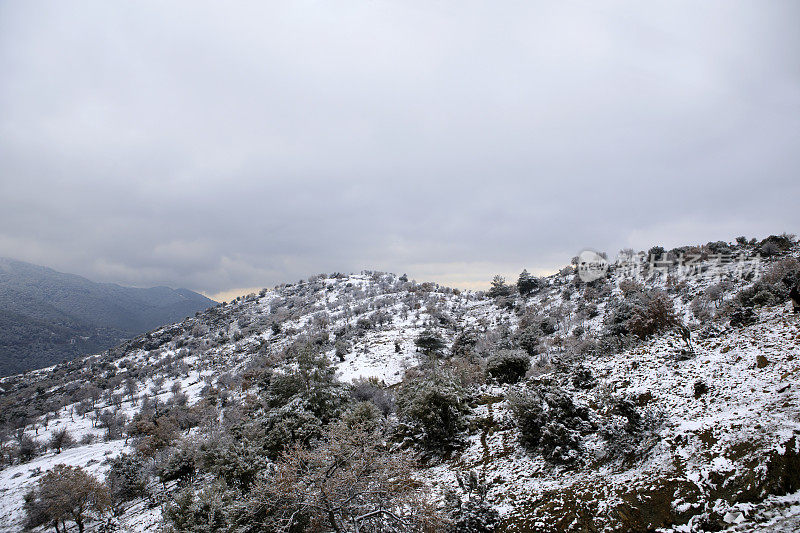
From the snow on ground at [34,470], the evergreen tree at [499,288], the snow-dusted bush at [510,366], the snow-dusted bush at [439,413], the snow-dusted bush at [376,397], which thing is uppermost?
the evergreen tree at [499,288]

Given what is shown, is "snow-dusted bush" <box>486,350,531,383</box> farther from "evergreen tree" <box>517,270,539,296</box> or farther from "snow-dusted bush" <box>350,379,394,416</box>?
"evergreen tree" <box>517,270,539,296</box>

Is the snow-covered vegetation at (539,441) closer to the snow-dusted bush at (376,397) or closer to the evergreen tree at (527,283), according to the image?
the snow-dusted bush at (376,397)

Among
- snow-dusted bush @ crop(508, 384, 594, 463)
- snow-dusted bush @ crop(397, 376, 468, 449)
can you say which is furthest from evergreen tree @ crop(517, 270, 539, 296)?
snow-dusted bush @ crop(508, 384, 594, 463)

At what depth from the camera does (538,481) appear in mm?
6496

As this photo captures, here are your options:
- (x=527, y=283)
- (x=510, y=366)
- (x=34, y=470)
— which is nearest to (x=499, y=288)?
(x=527, y=283)

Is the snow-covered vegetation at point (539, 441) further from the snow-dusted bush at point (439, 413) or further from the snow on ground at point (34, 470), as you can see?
the snow on ground at point (34, 470)

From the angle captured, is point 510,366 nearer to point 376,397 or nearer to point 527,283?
point 376,397

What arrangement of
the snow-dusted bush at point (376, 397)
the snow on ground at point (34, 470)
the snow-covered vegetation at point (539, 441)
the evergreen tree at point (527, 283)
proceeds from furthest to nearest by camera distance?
the evergreen tree at point (527, 283) → the snow on ground at point (34, 470) → the snow-dusted bush at point (376, 397) → the snow-covered vegetation at point (539, 441)

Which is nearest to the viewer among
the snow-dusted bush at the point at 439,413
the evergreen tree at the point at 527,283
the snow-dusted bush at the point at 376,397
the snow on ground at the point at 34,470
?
the snow-dusted bush at the point at 439,413

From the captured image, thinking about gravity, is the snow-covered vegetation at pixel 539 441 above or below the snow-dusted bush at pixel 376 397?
above

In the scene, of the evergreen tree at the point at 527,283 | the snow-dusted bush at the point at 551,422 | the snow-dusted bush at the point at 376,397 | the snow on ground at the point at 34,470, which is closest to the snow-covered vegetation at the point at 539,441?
the snow-dusted bush at the point at 551,422

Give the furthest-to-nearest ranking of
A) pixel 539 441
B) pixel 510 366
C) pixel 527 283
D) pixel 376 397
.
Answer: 1. pixel 527 283
2. pixel 376 397
3. pixel 510 366
4. pixel 539 441

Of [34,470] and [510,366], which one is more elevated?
[510,366]

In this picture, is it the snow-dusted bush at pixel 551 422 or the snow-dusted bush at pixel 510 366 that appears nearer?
the snow-dusted bush at pixel 551 422
